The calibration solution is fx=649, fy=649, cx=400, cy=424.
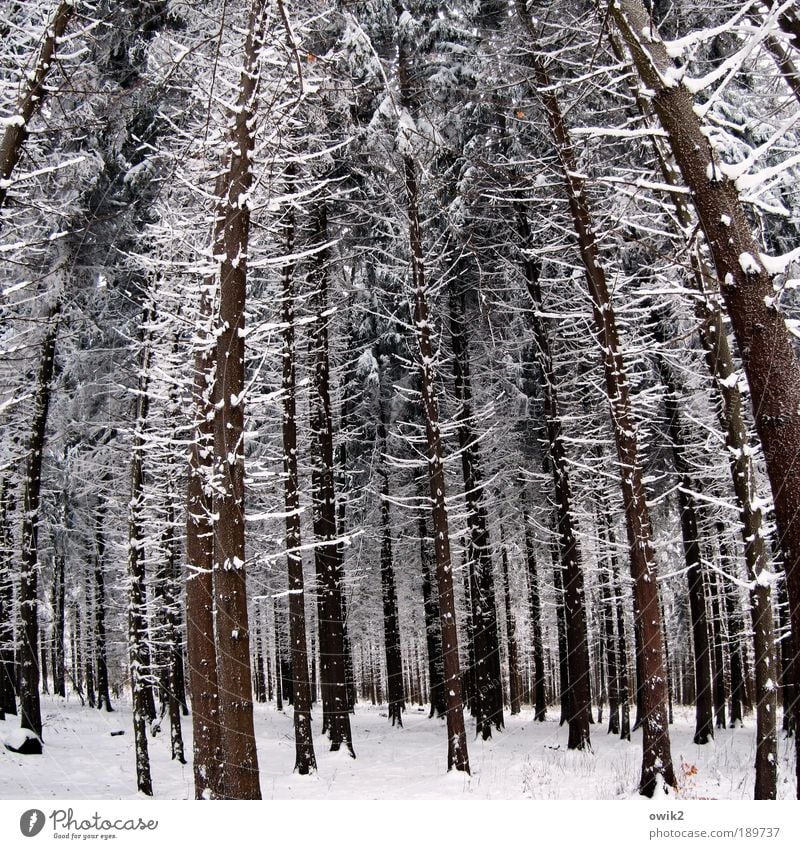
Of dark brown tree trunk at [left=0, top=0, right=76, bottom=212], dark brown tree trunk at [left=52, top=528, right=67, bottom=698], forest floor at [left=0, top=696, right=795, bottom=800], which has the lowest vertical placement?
forest floor at [left=0, top=696, right=795, bottom=800]

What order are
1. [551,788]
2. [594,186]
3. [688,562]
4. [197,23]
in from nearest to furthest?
[197,23], [551,788], [594,186], [688,562]

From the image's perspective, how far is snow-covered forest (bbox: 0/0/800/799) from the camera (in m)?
5.82

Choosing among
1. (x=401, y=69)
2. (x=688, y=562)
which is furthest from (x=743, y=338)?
(x=688, y=562)

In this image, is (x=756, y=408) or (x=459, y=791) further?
(x=459, y=791)

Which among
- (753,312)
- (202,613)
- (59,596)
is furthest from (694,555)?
(59,596)

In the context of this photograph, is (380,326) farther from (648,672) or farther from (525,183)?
(648,672)

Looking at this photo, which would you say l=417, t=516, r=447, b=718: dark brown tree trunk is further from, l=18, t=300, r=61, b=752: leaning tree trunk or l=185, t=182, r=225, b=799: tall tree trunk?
l=185, t=182, r=225, b=799: tall tree trunk

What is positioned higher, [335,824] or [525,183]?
[525,183]

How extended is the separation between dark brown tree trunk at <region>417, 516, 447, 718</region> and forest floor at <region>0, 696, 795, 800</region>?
8.03ft

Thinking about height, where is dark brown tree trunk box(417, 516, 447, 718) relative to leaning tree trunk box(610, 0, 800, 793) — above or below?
below

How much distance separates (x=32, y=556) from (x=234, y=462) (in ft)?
34.3

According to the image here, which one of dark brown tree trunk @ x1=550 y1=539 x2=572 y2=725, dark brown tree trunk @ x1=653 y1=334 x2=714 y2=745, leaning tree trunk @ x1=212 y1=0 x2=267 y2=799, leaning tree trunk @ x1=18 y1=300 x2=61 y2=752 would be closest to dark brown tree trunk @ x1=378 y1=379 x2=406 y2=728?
dark brown tree trunk @ x1=550 y1=539 x2=572 y2=725

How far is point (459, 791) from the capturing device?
9.75m

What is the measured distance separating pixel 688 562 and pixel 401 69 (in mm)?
13213
